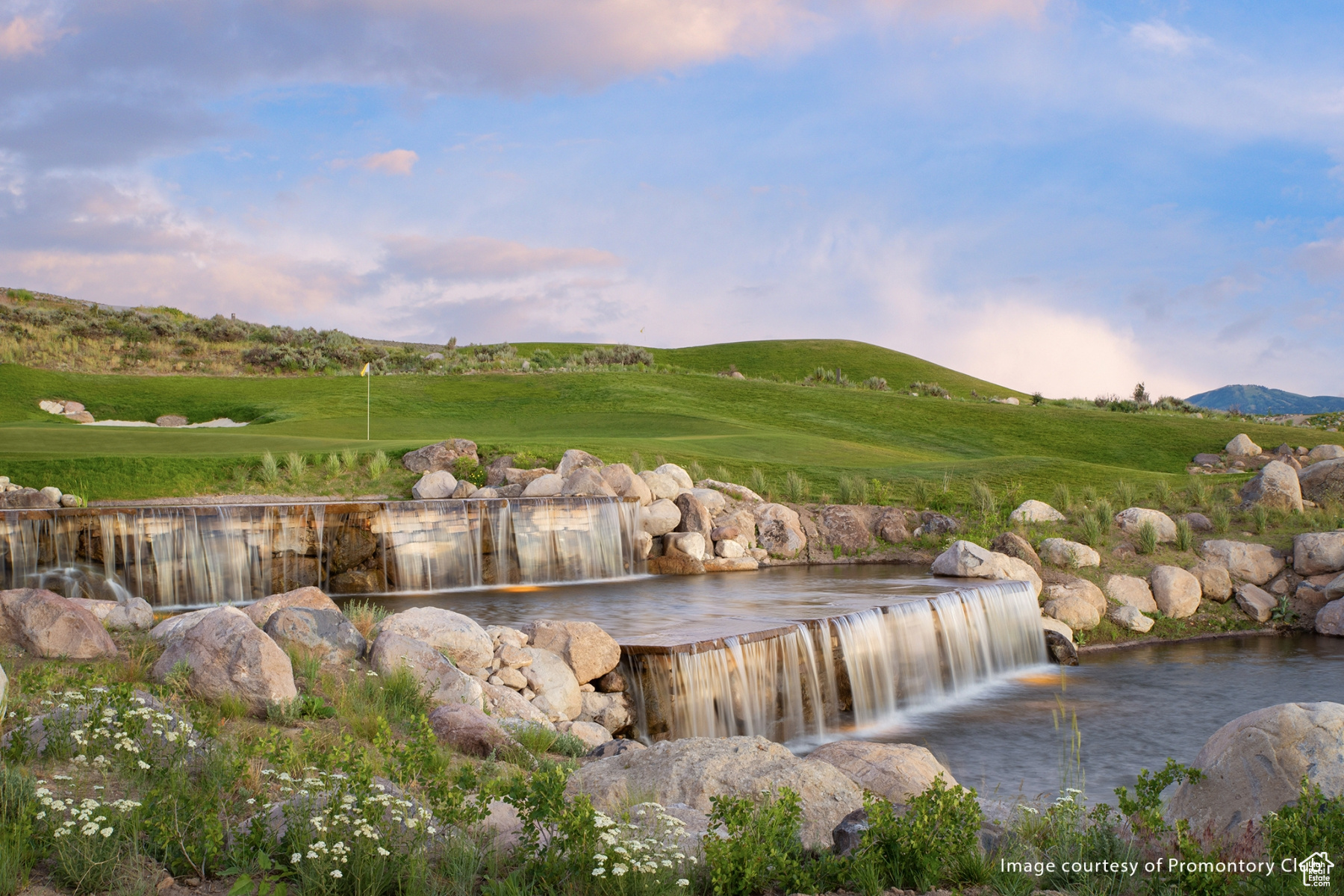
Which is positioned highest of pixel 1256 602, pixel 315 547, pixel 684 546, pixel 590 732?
pixel 315 547

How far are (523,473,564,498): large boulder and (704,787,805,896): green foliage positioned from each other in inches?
576

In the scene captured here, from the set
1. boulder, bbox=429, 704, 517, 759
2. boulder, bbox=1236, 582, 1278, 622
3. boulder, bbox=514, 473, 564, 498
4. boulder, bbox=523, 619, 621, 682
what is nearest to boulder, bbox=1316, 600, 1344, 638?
boulder, bbox=1236, 582, 1278, 622

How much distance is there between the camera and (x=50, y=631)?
7934mm

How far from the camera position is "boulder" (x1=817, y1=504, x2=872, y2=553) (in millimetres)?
19156

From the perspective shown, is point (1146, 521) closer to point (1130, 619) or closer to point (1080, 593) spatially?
point (1130, 619)

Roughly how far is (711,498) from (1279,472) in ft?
39.4

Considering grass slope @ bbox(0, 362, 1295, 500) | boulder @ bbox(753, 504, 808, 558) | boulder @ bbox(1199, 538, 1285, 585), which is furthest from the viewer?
grass slope @ bbox(0, 362, 1295, 500)

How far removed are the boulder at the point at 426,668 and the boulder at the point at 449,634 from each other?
0.63 m

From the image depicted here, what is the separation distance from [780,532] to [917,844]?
14.8 metres

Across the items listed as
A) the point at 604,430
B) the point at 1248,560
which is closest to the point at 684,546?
the point at 1248,560

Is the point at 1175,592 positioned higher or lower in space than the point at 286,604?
lower

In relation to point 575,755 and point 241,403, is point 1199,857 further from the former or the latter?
point 241,403

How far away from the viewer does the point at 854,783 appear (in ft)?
20.1

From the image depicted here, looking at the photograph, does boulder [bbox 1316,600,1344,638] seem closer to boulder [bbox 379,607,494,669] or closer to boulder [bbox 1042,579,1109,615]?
boulder [bbox 1042,579,1109,615]
